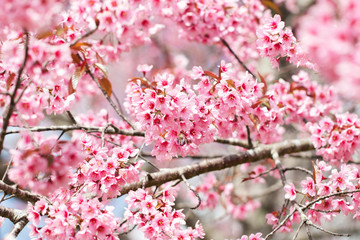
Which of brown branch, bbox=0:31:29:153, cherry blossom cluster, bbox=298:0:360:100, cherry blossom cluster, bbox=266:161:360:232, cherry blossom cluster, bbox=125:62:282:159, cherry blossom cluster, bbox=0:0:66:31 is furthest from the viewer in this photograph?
cherry blossom cluster, bbox=266:161:360:232

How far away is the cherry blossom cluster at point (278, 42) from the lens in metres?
2.12

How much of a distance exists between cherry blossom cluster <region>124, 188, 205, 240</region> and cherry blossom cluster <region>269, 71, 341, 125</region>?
1309mm

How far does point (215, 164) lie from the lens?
8.43 feet

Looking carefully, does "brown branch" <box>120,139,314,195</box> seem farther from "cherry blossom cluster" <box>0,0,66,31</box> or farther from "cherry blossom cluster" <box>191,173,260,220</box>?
"cherry blossom cluster" <box>0,0,66,31</box>

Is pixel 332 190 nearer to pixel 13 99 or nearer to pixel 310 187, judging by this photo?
pixel 310 187

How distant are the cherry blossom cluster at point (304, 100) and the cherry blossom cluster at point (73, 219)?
164cm

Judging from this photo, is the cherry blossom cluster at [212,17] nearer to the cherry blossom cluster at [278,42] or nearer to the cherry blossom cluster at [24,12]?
the cherry blossom cluster at [278,42]

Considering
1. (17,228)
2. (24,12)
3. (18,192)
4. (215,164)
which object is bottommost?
(17,228)

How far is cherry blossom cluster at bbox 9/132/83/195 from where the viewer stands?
4.55 ft

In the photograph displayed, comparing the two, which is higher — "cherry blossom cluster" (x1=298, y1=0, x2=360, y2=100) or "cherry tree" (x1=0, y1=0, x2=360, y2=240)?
"cherry blossom cluster" (x1=298, y1=0, x2=360, y2=100)

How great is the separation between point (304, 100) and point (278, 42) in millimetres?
956

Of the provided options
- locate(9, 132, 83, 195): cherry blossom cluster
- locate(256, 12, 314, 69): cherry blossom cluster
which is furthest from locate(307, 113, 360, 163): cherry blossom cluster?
locate(9, 132, 83, 195): cherry blossom cluster

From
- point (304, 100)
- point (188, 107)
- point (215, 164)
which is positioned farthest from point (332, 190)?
point (304, 100)

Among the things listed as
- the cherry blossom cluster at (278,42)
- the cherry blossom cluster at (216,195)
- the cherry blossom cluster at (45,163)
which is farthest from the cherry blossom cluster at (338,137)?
the cherry blossom cluster at (45,163)
